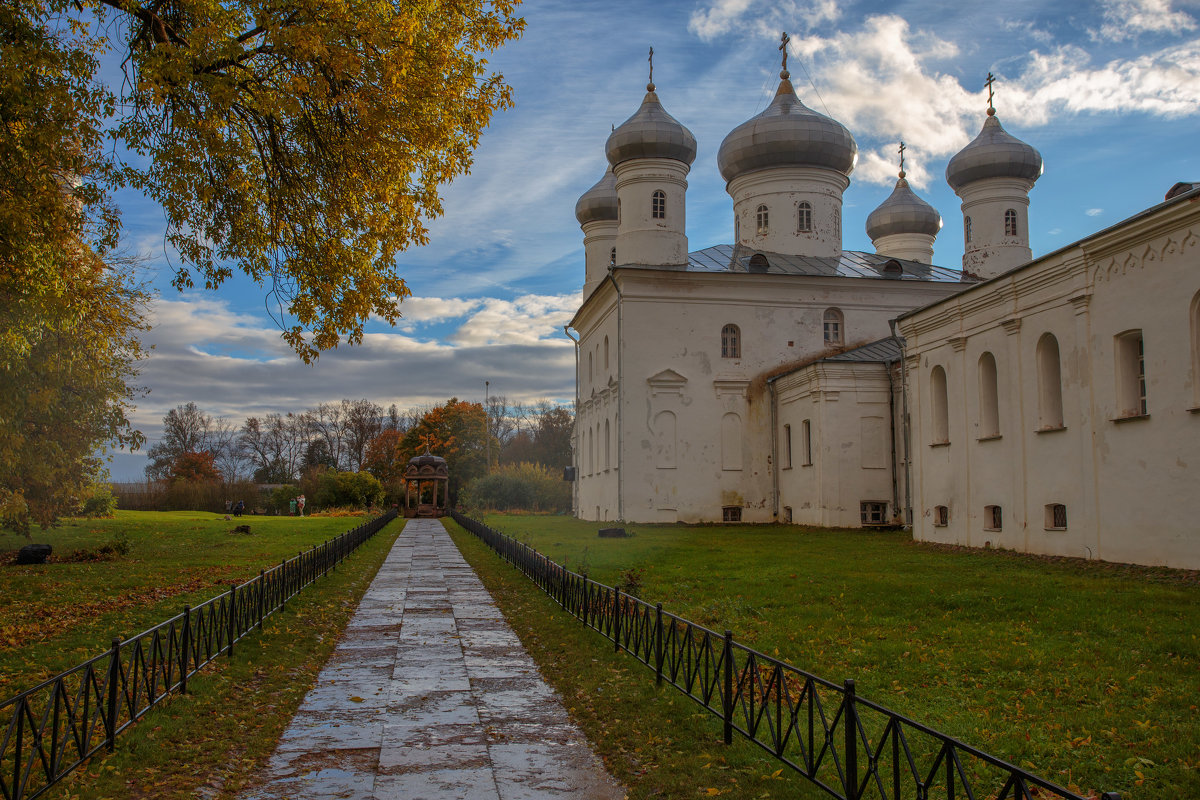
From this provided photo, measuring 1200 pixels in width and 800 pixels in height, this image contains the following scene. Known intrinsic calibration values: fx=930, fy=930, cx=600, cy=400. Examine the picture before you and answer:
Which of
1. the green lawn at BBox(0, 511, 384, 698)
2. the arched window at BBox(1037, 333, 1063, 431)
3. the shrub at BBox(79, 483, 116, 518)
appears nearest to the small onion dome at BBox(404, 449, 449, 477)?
the green lawn at BBox(0, 511, 384, 698)

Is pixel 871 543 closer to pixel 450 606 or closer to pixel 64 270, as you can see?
pixel 450 606

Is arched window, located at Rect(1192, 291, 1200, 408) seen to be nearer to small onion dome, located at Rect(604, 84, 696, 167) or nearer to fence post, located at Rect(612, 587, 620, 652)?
fence post, located at Rect(612, 587, 620, 652)

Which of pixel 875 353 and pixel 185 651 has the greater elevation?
pixel 875 353

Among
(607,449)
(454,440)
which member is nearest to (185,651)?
(607,449)

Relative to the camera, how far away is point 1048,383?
56.9 ft

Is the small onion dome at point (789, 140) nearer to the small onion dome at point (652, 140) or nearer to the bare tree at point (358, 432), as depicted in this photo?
the small onion dome at point (652, 140)

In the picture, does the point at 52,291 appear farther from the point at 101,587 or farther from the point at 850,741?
the point at 850,741

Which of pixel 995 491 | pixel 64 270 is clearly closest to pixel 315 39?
pixel 64 270

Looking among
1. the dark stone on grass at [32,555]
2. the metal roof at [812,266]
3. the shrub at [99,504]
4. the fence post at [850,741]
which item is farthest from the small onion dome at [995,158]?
the fence post at [850,741]

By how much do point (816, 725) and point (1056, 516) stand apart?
39.4 ft

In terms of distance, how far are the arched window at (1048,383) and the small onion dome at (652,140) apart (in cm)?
1830

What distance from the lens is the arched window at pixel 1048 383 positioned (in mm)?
17203

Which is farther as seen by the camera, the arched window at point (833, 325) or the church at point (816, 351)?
the arched window at point (833, 325)

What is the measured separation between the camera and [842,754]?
612 centimetres
